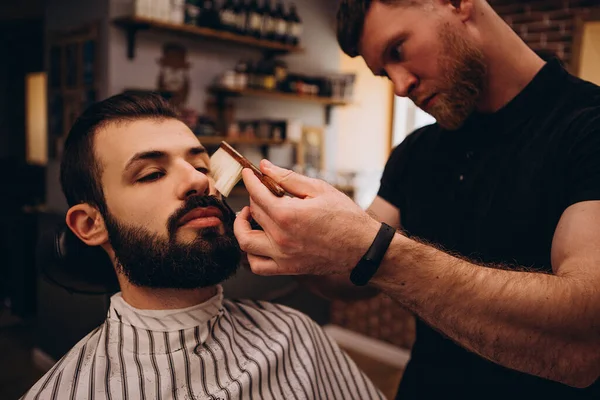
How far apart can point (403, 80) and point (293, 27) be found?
3448 mm

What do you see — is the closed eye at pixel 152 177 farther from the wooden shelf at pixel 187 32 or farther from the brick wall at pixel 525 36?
the brick wall at pixel 525 36

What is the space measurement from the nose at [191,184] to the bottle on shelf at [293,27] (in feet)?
11.5

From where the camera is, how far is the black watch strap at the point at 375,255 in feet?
3.08

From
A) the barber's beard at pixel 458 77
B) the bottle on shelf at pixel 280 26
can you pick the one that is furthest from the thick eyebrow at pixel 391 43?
the bottle on shelf at pixel 280 26

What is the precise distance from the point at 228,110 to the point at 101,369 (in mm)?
3337

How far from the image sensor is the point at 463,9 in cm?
135

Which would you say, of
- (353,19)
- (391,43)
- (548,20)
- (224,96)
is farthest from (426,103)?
(548,20)

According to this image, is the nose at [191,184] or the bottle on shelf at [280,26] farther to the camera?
the bottle on shelf at [280,26]

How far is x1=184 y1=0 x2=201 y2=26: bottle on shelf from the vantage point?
368 cm

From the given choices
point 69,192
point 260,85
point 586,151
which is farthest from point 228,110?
point 586,151

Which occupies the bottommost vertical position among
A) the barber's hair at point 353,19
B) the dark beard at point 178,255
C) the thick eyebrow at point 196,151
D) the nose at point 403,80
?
the dark beard at point 178,255

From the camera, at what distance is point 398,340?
4035mm

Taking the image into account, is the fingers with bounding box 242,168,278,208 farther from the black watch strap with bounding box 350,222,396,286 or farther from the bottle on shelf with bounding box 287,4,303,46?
the bottle on shelf with bounding box 287,4,303,46

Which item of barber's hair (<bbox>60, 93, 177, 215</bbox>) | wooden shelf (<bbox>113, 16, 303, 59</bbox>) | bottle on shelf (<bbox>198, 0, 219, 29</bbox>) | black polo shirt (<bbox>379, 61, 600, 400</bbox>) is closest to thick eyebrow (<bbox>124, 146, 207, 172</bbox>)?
barber's hair (<bbox>60, 93, 177, 215</bbox>)
